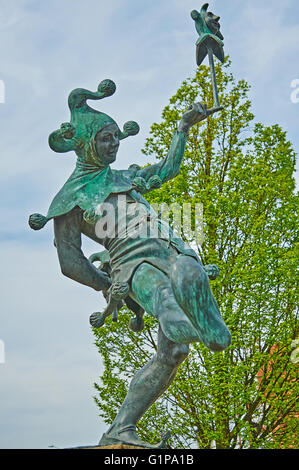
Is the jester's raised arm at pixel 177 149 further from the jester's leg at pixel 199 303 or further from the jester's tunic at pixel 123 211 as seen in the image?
the jester's leg at pixel 199 303

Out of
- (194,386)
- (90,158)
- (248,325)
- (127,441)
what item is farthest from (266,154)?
(127,441)

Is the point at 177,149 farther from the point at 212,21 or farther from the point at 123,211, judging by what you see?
the point at 212,21

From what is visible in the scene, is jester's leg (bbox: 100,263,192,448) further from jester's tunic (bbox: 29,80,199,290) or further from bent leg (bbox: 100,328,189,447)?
jester's tunic (bbox: 29,80,199,290)

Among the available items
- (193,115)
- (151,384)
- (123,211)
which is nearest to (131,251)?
(123,211)

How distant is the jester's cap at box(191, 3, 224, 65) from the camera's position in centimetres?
530

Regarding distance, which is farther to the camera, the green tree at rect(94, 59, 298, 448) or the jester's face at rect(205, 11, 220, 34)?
the green tree at rect(94, 59, 298, 448)

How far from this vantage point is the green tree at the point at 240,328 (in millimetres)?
12430

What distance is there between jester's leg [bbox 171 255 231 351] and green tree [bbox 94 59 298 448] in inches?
327

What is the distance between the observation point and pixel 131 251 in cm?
459

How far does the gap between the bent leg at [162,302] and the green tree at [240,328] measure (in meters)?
8.10

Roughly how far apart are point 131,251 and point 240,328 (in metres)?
8.89

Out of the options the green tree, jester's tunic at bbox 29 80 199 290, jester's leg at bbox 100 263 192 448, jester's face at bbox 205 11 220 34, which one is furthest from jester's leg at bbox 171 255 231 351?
the green tree

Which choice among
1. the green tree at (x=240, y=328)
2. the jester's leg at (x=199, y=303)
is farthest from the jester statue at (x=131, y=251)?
the green tree at (x=240, y=328)

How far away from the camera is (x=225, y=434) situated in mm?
12383
